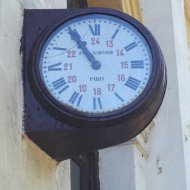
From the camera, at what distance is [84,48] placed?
3197mm

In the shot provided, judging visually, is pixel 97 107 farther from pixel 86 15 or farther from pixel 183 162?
pixel 183 162

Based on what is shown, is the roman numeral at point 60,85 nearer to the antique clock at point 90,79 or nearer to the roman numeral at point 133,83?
the antique clock at point 90,79

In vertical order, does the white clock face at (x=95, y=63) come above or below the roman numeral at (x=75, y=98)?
above

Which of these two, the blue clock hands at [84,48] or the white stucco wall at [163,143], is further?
the white stucco wall at [163,143]

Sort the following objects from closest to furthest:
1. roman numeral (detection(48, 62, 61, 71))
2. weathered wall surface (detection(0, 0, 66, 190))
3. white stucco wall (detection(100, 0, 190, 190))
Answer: weathered wall surface (detection(0, 0, 66, 190))
roman numeral (detection(48, 62, 61, 71))
white stucco wall (detection(100, 0, 190, 190))

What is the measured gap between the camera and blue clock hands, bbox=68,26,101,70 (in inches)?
125

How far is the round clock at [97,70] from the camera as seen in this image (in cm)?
304

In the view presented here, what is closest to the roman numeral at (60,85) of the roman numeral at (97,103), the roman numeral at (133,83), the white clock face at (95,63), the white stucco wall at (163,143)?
the white clock face at (95,63)

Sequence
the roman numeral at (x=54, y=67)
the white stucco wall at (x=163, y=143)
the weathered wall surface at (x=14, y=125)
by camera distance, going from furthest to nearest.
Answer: the white stucco wall at (x=163, y=143), the roman numeral at (x=54, y=67), the weathered wall surface at (x=14, y=125)

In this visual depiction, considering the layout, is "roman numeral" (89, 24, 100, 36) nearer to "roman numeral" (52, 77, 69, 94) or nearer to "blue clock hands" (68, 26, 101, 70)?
"blue clock hands" (68, 26, 101, 70)

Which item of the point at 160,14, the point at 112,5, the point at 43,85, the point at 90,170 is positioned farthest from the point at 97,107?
the point at 160,14

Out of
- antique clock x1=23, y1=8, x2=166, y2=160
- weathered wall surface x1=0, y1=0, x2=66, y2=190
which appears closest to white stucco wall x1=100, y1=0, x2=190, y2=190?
weathered wall surface x1=0, y1=0, x2=66, y2=190

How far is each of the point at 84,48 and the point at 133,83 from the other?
281 mm

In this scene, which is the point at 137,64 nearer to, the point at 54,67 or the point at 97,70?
the point at 97,70
